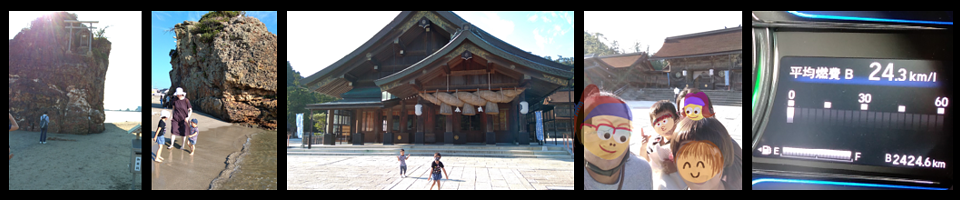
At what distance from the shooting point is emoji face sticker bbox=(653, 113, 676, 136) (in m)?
4.38

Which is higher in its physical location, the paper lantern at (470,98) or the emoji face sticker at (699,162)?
the paper lantern at (470,98)

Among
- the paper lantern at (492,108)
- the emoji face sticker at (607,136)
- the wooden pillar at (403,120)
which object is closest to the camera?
the emoji face sticker at (607,136)

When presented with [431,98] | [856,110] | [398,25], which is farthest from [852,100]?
[398,25]

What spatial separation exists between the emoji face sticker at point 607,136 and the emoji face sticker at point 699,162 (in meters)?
0.72

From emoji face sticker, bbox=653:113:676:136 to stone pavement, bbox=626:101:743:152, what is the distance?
0.25 ft

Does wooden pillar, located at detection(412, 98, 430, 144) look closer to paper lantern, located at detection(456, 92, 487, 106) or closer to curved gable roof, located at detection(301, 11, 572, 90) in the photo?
paper lantern, located at detection(456, 92, 487, 106)

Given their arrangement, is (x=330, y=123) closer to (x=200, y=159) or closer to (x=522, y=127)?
(x=200, y=159)

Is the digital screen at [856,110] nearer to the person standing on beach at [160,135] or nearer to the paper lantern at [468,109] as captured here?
the paper lantern at [468,109]

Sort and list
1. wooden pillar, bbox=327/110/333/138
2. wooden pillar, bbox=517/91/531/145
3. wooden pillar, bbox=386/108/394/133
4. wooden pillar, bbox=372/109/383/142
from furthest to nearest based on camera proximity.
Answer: wooden pillar, bbox=327/110/333/138, wooden pillar, bbox=372/109/383/142, wooden pillar, bbox=386/108/394/133, wooden pillar, bbox=517/91/531/145

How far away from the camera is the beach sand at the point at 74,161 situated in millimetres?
4320

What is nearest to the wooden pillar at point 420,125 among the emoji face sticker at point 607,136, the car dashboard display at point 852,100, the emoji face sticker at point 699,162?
the emoji face sticker at point 607,136

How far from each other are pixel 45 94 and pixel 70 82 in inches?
12.4

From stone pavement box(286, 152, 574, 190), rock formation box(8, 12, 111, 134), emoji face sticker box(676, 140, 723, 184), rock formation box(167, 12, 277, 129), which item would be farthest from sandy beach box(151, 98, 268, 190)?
emoji face sticker box(676, 140, 723, 184)

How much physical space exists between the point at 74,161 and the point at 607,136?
7175mm
